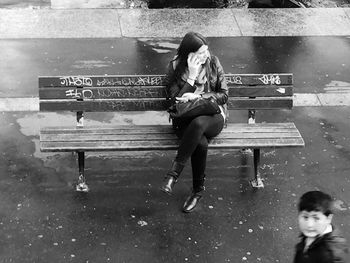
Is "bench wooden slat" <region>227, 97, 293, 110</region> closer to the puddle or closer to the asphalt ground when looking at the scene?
the asphalt ground

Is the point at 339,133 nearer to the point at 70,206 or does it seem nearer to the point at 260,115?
the point at 260,115

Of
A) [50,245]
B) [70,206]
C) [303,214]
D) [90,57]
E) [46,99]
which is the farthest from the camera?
Result: [90,57]

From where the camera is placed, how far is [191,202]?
572 centimetres

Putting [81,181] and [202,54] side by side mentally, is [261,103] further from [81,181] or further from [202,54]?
[81,181]

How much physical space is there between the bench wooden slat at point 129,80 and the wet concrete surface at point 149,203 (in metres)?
0.77

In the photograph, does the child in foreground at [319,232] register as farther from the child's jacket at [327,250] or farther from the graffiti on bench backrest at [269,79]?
the graffiti on bench backrest at [269,79]

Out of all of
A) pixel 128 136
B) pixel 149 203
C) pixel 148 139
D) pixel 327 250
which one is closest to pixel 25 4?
pixel 128 136

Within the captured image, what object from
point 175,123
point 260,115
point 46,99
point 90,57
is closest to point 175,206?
point 175,123

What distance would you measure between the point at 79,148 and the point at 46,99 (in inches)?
27.6

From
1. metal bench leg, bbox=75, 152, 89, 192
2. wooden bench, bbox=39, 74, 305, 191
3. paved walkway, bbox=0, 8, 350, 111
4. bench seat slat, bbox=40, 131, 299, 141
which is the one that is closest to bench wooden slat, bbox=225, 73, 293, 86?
wooden bench, bbox=39, 74, 305, 191

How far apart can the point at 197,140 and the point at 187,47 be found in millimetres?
806

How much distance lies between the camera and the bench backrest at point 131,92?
609 centimetres

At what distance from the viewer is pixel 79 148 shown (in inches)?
225

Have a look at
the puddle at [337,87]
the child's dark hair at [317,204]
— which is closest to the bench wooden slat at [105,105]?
the puddle at [337,87]
